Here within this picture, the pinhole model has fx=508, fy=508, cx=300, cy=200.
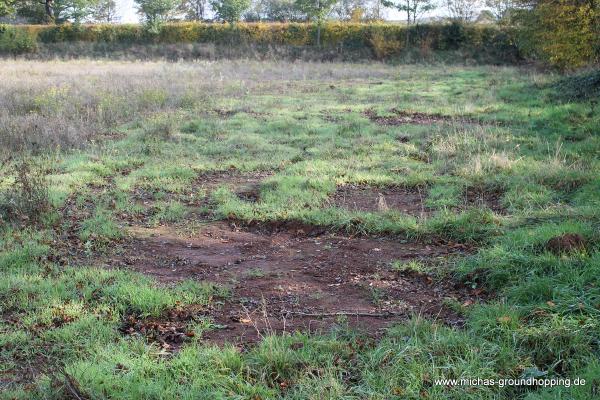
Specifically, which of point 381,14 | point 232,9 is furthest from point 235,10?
point 381,14

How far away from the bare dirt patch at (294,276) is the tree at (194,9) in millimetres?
51638

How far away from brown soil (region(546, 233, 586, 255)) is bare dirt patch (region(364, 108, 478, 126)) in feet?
24.9

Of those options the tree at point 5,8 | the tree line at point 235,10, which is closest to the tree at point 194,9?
the tree line at point 235,10

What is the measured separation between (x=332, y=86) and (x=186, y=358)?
1657 cm

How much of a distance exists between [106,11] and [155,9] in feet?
46.7

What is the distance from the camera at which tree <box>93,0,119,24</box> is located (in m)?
48.6

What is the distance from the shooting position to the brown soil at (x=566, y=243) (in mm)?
4504

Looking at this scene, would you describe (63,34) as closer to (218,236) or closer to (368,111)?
(368,111)

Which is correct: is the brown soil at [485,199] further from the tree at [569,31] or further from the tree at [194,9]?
the tree at [194,9]

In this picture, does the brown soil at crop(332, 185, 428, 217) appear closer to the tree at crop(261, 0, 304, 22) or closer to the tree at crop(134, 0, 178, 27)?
the tree at crop(134, 0, 178, 27)

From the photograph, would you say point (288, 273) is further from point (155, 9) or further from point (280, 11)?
point (280, 11)

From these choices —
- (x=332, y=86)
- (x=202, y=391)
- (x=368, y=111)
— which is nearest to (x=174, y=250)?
(x=202, y=391)

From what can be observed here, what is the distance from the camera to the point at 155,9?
39.5 metres

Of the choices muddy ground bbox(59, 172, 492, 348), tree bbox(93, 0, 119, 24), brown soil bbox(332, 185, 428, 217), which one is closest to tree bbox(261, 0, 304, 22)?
tree bbox(93, 0, 119, 24)
